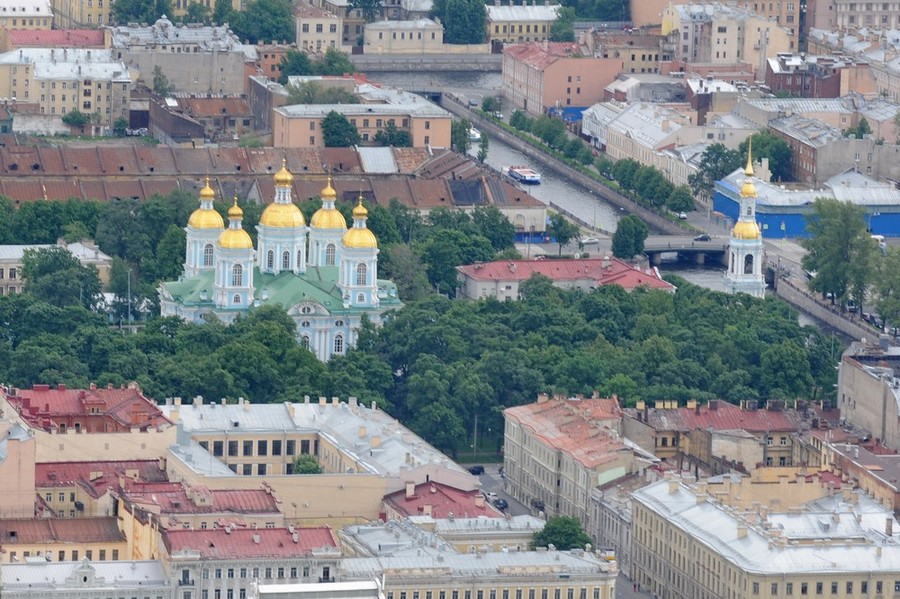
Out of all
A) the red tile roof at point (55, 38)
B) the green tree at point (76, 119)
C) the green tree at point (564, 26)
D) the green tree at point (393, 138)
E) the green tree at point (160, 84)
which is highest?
the red tile roof at point (55, 38)

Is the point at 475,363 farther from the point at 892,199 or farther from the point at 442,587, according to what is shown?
the point at 892,199

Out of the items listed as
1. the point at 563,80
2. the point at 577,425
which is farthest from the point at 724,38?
the point at 577,425

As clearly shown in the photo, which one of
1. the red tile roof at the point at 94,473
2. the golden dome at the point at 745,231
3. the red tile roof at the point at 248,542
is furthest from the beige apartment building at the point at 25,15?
the red tile roof at the point at 248,542

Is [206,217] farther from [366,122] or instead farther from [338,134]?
[366,122]

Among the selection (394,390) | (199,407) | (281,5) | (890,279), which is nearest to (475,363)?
A: (394,390)

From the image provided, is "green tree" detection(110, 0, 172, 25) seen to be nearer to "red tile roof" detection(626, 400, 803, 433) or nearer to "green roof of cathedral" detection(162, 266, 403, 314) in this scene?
"green roof of cathedral" detection(162, 266, 403, 314)

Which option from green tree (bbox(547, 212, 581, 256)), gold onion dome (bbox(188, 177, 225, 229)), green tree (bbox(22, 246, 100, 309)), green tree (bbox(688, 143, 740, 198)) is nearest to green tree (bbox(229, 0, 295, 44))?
green tree (bbox(688, 143, 740, 198))

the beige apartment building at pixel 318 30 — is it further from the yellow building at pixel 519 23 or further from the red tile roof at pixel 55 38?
the red tile roof at pixel 55 38
